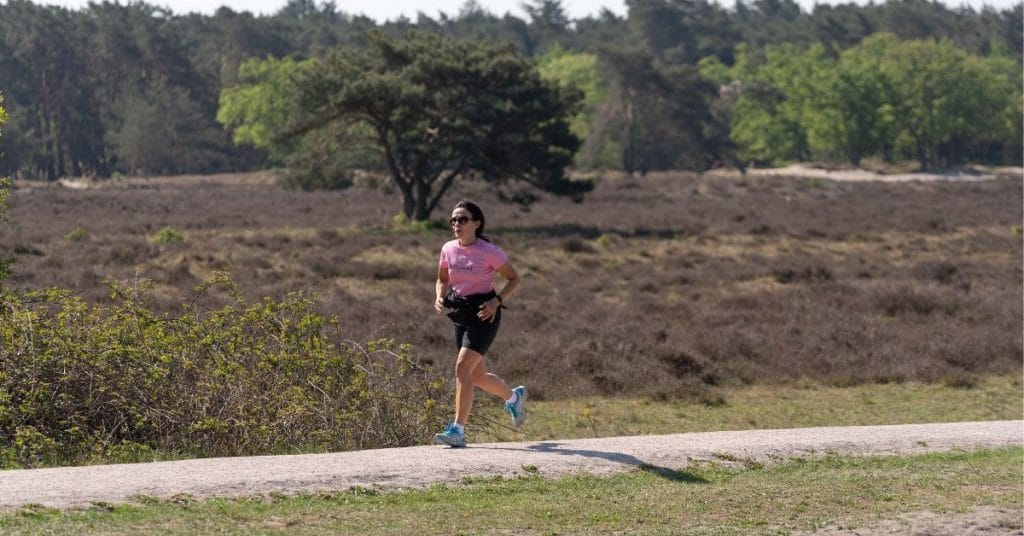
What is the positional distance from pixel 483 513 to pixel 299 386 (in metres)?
Result: 3.72

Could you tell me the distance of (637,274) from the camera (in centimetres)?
3381

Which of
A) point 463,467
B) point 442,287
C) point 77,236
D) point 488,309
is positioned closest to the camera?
point 463,467

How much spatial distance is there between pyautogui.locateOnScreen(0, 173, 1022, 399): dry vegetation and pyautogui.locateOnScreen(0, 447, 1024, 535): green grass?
225 inches

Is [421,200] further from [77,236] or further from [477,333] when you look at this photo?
[477,333]

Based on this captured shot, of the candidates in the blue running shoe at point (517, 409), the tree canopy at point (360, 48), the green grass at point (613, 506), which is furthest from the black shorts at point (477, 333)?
the tree canopy at point (360, 48)

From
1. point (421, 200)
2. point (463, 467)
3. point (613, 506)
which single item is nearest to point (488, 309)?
point (463, 467)

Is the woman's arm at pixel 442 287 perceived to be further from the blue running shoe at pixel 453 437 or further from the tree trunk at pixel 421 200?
the tree trunk at pixel 421 200

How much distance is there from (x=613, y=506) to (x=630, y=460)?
4.07 ft

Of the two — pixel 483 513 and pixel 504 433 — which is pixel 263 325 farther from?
pixel 483 513

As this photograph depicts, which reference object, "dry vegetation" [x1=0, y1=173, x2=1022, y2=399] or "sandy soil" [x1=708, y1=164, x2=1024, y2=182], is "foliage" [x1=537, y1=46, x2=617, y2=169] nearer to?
"sandy soil" [x1=708, y1=164, x2=1024, y2=182]

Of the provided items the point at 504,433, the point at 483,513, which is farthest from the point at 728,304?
the point at 483,513

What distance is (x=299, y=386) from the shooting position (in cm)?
1162

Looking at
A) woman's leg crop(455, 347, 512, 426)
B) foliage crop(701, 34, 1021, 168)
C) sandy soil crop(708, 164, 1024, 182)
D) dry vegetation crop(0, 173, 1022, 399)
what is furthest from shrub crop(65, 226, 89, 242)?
foliage crop(701, 34, 1021, 168)

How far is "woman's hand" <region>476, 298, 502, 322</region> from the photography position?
9.66m
